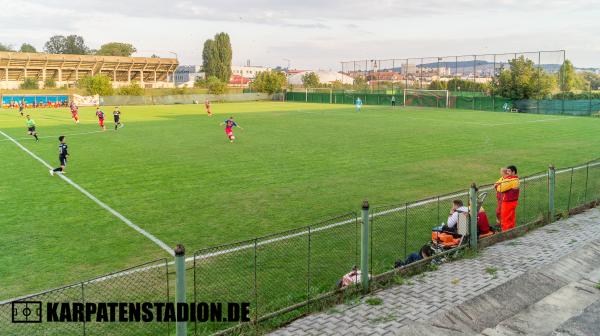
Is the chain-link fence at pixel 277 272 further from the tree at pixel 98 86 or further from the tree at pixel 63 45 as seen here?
the tree at pixel 63 45

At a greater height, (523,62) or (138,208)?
(523,62)

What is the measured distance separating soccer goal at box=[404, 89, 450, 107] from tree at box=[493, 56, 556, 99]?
7.20 metres

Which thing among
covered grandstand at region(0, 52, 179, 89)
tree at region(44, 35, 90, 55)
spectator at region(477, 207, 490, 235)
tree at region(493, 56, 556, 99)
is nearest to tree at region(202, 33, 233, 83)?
covered grandstand at region(0, 52, 179, 89)

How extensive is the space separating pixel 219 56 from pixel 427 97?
8038cm

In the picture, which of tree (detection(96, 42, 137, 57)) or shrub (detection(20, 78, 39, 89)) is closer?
shrub (detection(20, 78, 39, 89))

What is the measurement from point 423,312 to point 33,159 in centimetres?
2177

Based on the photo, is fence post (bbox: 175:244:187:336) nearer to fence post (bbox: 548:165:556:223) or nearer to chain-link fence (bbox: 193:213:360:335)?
chain-link fence (bbox: 193:213:360:335)

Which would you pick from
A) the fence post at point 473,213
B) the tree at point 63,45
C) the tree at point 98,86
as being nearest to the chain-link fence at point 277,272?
the fence post at point 473,213

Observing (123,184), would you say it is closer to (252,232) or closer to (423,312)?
(252,232)

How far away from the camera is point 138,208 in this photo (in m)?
14.4

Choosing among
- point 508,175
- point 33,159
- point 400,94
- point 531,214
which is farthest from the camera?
point 400,94

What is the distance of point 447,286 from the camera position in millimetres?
8531

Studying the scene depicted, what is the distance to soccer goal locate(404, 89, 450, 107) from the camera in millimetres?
67188

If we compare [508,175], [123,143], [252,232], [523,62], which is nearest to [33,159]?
[123,143]
